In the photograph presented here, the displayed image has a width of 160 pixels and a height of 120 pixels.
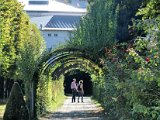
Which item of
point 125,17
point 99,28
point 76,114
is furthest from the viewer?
point 99,28

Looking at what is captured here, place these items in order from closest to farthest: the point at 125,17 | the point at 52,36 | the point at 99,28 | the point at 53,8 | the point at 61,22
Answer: the point at 125,17, the point at 99,28, the point at 52,36, the point at 61,22, the point at 53,8

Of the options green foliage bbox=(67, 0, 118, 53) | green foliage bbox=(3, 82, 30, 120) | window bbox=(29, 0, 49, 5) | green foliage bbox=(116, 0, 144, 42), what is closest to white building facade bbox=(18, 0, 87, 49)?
window bbox=(29, 0, 49, 5)

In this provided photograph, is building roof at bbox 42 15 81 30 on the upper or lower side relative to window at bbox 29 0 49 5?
lower

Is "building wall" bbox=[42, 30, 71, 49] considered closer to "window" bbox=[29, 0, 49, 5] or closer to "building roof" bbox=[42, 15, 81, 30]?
"building roof" bbox=[42, 15, 81, 30]

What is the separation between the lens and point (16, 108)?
52.6ft

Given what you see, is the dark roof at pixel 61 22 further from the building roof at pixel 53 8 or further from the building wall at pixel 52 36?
the building roof at pixel 53 8

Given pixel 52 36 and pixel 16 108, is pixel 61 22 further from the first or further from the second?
pixel 16 108

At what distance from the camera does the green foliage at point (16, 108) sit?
15.8 m

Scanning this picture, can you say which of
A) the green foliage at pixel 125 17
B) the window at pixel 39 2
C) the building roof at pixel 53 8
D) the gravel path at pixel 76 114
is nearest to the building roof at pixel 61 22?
the building roof at pixel 53 8

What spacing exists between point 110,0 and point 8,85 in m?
15.5

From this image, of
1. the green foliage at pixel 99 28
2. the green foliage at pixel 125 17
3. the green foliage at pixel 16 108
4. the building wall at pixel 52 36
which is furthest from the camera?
the building wall at pixel 52 36

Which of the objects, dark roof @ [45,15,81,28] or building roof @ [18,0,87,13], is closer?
dark roof @ [45,15,81,28]

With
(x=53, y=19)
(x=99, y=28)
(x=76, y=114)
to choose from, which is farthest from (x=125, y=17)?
(x=53, y=19)

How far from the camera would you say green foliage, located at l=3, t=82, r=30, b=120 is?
15.8 metres
